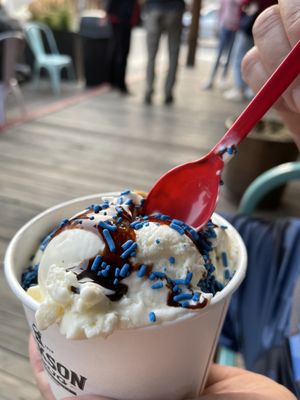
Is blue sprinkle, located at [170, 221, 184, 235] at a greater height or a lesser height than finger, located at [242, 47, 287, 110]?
lesser

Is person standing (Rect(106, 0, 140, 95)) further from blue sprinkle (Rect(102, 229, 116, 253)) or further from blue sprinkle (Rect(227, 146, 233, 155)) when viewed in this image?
blue sprinkle (Rect(102, 229, 116, 253))

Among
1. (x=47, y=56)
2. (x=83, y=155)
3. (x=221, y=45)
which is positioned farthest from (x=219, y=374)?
(x=47, y=56)

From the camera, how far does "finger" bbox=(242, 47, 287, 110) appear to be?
0.70m

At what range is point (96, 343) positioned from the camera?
0.45m

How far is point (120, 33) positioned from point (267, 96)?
3883 millimetres

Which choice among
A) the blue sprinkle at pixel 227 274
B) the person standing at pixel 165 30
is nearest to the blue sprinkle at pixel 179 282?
the blue sprinkle at pixel 227 274

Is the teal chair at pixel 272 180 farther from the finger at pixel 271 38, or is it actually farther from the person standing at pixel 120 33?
the person standing at pixel 120 33

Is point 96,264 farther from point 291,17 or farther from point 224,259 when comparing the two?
point 291,17

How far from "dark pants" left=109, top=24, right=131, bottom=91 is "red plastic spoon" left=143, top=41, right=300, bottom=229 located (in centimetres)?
379

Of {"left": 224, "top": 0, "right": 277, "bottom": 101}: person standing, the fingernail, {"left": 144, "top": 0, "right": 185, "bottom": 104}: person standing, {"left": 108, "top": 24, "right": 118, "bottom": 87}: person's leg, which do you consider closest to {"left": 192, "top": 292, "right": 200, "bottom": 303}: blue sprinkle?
the fingernail

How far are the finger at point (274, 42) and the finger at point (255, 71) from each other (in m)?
0.05

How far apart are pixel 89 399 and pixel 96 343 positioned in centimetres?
9

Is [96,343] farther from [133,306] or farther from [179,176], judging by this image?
[179,176]

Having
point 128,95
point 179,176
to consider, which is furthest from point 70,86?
point 179,176
